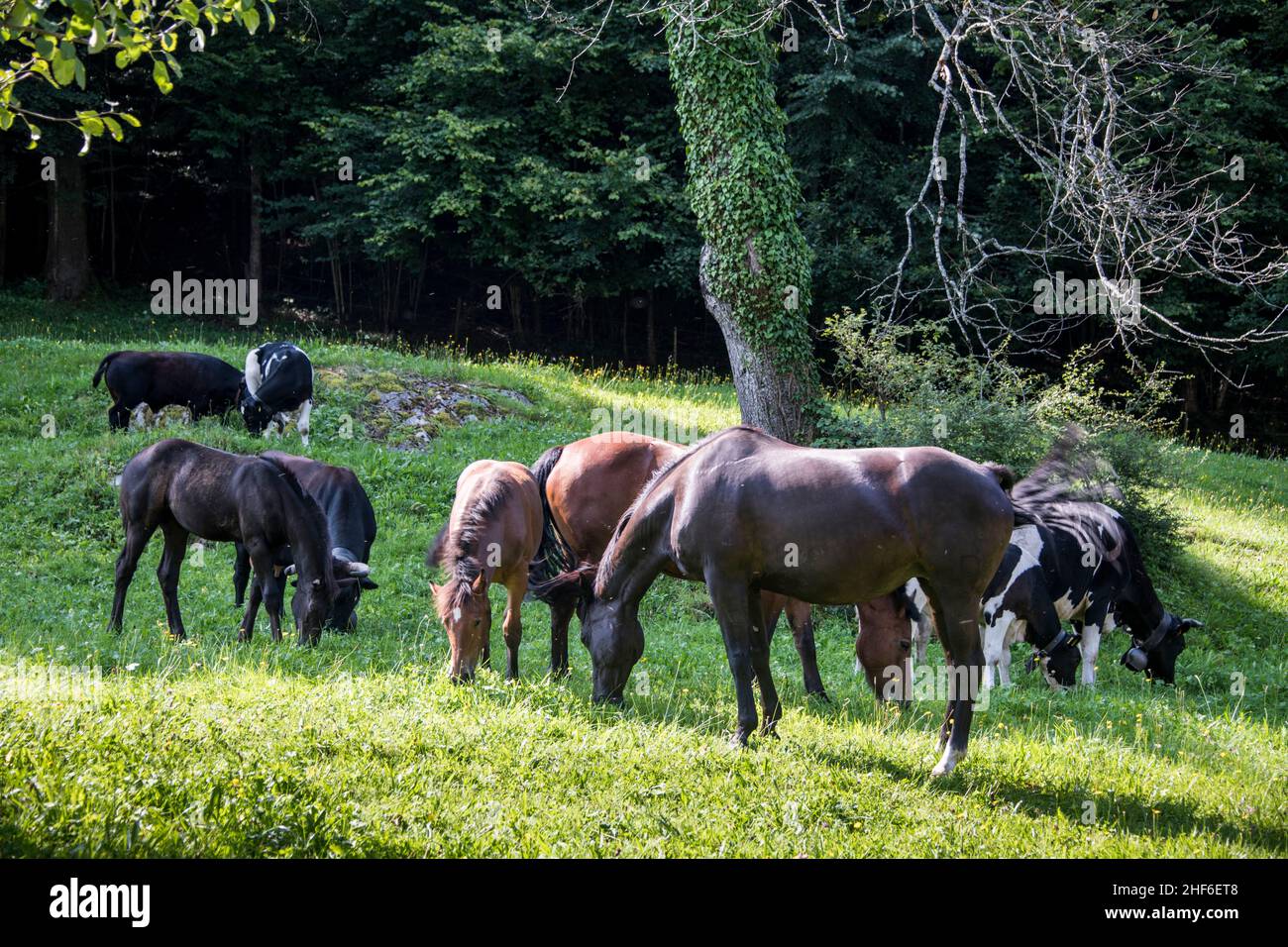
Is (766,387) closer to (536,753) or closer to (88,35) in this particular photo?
(536,753)

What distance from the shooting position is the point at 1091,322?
31.0 meters

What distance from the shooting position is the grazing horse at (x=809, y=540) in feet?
22.2

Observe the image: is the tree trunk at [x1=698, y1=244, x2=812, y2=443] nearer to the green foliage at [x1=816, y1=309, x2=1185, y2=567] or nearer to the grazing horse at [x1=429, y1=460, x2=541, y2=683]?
the green foliage at [x1=816, y1=309, x2=1185, y2=567]

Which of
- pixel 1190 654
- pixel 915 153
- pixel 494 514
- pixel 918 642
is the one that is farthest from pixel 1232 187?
pixel 494 514

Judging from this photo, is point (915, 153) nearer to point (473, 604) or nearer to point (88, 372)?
point (88, 372)

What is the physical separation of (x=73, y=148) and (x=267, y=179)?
18.0 feet

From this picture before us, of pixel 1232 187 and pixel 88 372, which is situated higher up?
pixel 1232 187

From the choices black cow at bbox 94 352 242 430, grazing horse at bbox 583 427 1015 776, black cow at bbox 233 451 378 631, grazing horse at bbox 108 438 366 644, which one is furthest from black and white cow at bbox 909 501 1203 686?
black cow at bbox 94 352 242 430

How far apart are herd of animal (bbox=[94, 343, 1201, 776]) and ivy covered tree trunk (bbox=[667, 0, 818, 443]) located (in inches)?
160

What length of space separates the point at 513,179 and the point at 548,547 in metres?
22.2

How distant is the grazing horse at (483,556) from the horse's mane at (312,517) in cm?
124

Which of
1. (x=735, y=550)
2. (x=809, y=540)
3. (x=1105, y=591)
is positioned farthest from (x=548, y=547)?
(x=1105, y=591)

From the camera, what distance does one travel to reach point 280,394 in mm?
17312

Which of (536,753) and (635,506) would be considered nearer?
(536,753)
